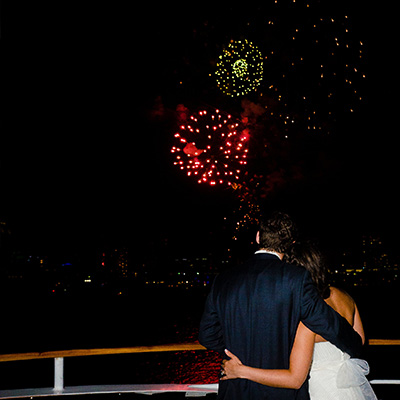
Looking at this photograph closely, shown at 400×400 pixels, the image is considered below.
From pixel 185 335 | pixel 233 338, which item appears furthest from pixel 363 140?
pixel 233 338

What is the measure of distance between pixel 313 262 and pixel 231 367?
897 mm

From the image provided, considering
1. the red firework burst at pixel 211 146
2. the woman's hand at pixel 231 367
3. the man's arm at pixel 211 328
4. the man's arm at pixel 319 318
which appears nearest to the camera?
the man's arm at pixel 319 318

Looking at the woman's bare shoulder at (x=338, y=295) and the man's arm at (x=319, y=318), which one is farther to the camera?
the woman's bare shoulder at (x=338, y=295)

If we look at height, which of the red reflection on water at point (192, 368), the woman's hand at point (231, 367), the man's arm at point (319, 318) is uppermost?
the man's arm at point (319, 318)

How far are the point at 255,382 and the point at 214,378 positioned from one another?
5.40m

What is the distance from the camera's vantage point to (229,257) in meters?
35.6

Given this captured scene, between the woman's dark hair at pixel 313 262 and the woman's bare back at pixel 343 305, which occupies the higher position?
the woman's dark hair at pixel 313 262

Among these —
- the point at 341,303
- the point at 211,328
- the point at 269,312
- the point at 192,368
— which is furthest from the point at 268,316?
the point at 192,368

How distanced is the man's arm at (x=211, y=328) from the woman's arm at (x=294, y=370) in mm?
253

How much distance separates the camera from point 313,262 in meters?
2.77

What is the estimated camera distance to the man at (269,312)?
2025 mm

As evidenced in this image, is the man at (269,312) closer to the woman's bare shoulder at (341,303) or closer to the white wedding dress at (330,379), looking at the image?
the woman's bare shoulder at (341,303)

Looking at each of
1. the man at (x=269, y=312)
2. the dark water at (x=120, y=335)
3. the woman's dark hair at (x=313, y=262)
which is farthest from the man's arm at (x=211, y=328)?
the dark water at (x=120, y=335)

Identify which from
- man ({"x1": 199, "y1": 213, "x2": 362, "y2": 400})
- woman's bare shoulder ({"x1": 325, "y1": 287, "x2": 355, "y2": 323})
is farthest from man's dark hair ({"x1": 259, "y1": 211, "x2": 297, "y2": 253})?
woman's bare shoulder ({"x1": 325, "y1": 287, "x2": 355, "y2": 323})
